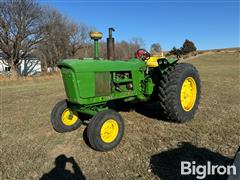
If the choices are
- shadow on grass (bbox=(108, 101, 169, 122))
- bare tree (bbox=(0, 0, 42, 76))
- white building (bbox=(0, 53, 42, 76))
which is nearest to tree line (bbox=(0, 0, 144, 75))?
bare tree (bbox=(0, 0, 42, 76))

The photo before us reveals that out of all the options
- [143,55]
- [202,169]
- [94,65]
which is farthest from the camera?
[143,55]

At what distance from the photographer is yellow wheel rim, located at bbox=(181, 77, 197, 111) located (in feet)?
16.3

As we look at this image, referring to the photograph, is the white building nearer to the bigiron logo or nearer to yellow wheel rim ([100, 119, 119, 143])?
yellow wheel rim ([100, 119, 119, 143])

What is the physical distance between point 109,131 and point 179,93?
1741 millimetres

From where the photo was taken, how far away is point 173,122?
4754 millimetres

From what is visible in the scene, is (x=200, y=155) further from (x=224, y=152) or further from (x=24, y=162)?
(x=24, y=162)

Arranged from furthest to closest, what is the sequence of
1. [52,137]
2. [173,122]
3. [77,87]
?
[173,122], [52,137], [77,87]

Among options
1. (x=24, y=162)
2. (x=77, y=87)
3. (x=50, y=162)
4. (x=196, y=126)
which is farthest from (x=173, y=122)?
(x=24, y=162)

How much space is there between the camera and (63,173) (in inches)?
119

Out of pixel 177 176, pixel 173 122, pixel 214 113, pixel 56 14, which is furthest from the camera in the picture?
pixel 56 14

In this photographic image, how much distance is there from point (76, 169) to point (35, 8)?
30.3 metres

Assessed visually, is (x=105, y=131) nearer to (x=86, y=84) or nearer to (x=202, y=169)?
(x=86, y=84)

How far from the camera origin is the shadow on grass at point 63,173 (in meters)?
2.92

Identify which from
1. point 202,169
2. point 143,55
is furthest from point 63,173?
point 143,55
